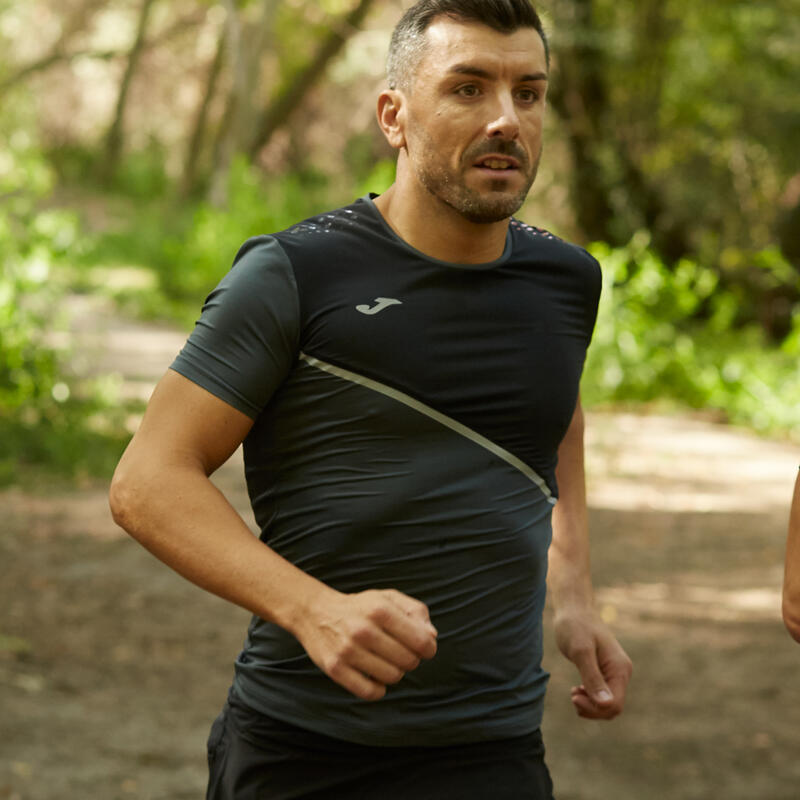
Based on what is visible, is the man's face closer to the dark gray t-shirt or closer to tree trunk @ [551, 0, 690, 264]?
the dark gray t-shirt

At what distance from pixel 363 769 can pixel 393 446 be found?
54 centimetres

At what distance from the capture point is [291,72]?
109 ft

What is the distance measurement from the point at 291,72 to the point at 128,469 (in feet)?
105

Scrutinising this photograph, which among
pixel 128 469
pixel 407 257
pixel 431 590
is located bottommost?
pixel 431 590

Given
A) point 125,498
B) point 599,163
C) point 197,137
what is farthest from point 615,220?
point 197,137

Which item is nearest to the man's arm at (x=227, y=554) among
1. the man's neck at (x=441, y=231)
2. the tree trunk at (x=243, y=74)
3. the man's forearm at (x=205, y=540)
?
the man's forearm at (x=205, y=540)

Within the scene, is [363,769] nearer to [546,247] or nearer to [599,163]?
[546,247]

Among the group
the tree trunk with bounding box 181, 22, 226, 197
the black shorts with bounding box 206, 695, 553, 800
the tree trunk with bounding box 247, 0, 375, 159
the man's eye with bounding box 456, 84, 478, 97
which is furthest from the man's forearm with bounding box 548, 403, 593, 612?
the tree trunk with bounding box 181, 22, 226, 197

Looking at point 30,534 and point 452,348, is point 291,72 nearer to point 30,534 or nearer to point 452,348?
point 30,534

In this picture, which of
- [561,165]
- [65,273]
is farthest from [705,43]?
[65,273]

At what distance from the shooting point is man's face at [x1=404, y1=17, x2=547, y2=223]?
7.49 feet

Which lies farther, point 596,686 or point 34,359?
point 34,359

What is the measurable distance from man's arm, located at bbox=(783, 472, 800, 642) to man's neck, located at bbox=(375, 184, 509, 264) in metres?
0.68

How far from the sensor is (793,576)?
202 cm
